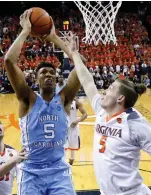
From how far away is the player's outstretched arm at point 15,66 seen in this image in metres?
2.85

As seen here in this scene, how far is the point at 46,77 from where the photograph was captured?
117 inches

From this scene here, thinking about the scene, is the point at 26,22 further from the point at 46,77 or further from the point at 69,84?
the point at 69,84

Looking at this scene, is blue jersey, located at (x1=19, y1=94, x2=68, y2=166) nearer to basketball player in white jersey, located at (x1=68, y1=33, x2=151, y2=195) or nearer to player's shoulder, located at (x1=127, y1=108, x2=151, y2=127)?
basketball player in white jersey, located at (x1=68, y1=33, x2=151, y2=195)

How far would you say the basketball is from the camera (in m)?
3.08

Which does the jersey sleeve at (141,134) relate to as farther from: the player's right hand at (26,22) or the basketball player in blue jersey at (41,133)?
the player's right hand at (26,22)

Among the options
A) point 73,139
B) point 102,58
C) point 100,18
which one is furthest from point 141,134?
point 102,58

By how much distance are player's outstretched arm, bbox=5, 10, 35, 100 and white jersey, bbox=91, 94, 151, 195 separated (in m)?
0.72

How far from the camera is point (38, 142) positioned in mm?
2955

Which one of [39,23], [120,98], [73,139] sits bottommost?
[73,139]

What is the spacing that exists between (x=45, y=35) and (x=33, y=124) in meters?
0.81

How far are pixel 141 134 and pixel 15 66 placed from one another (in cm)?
113

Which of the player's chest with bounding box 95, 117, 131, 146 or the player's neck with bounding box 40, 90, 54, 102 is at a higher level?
the player's neck with bounding box 40, 90, 54, 102

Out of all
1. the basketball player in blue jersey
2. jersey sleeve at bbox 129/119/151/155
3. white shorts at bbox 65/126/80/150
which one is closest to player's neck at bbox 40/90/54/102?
the basketball player in blue jersey

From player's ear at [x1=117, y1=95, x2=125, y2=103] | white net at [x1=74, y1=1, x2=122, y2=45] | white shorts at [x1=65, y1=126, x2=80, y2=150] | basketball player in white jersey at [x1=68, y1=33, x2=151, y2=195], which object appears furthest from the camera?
white net at [x1=74, y1=1, x2=122, y2=45]
